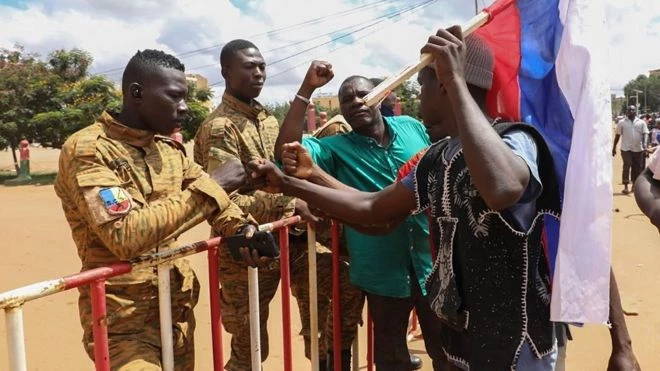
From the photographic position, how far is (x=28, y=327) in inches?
212

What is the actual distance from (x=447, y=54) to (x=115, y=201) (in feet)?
4.02

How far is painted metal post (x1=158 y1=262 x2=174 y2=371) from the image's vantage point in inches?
85.7

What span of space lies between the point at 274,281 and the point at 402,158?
3.61 feet

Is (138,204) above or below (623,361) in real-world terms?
above

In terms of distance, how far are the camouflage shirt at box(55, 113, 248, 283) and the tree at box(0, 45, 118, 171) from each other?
19.2m

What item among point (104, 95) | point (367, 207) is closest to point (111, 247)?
point (367, 207)

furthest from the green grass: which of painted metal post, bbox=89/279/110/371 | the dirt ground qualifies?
painted metal post, bbox=89/279/110/371

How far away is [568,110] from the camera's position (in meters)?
2.00

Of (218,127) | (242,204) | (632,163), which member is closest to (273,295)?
(242,204)

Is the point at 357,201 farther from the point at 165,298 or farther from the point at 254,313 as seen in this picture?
the point at 165,298

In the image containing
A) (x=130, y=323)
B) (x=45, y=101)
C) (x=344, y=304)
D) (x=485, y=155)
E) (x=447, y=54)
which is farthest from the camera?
(x=45, y=101)

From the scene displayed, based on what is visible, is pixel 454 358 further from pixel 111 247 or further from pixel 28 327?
pixel 28 327

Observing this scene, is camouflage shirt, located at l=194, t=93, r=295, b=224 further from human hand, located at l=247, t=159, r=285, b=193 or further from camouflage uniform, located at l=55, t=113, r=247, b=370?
camouflage uniform, located at l=55, t=113, r=247, b=370

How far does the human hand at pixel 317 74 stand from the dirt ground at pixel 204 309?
93.5 inches
